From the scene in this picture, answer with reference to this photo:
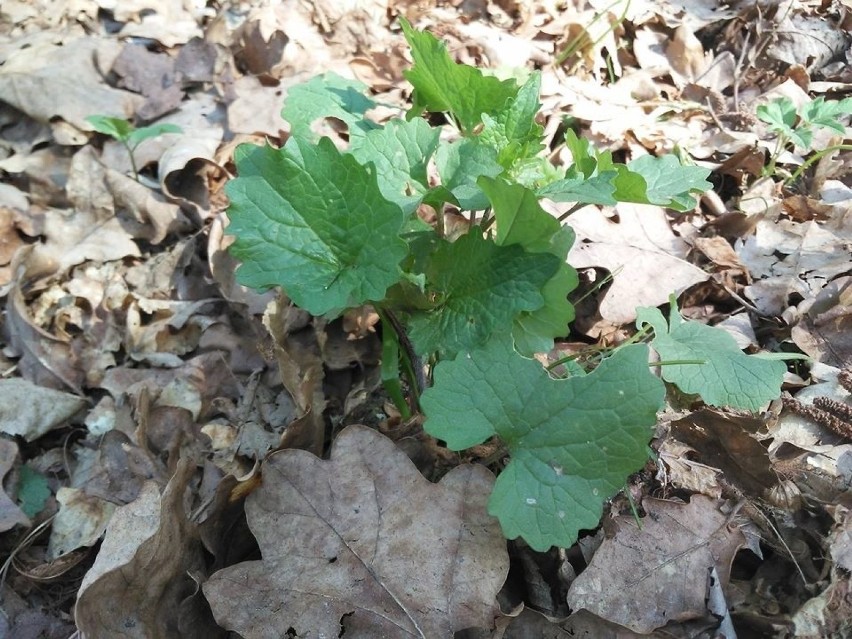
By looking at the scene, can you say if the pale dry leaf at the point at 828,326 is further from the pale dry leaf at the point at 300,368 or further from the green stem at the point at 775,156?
the pale dry leaf at the point at 300,368

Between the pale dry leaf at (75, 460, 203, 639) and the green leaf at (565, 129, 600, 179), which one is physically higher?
the green leaf at (565, 129, 600, 179)

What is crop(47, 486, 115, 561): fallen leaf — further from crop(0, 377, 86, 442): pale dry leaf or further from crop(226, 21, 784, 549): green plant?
crop(226, 21, 784, 549): green plant

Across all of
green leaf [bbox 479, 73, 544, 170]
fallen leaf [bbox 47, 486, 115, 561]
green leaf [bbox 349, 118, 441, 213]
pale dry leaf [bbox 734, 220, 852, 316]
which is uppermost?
green leaf [bbox 479, 73, 544, 170]

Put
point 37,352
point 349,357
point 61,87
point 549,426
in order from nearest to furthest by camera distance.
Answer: point 549,426 → point 349,357 → point 37,352 → point 61,87

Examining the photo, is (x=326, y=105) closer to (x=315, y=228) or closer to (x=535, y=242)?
(x=315, y=228)

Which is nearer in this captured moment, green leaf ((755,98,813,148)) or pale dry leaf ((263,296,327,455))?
pale dry leaf ((263,296,327,455))

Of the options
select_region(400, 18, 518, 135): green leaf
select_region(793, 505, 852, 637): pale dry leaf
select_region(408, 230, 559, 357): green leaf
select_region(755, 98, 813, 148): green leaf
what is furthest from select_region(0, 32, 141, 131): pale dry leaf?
select_region(793, 505, 852, 637): pale dry leaf

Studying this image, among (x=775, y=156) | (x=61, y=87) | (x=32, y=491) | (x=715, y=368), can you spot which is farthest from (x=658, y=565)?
(x=61, y=87)

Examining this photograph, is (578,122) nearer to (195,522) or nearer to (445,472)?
(445,472)
